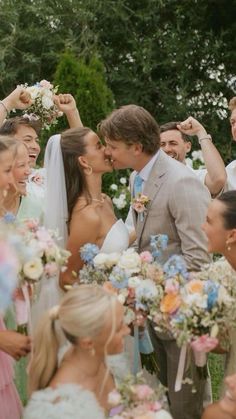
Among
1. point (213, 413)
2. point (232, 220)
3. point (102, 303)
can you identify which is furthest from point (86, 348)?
point (232, 220)

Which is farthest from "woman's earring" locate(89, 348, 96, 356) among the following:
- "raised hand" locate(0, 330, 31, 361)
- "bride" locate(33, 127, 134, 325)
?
"bride" locate(33, 127, 134, 325)

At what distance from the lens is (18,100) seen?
5340 millimetres

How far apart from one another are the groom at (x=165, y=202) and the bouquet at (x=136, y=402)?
1.08 m

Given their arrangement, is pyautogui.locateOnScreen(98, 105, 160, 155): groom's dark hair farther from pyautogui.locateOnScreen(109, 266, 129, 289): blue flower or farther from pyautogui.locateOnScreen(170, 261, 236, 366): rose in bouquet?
pyautogui.locateOnScreen(170, 261, 236, 366): rose in bouquet

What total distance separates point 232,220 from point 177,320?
0.71m

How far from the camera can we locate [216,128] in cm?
1188

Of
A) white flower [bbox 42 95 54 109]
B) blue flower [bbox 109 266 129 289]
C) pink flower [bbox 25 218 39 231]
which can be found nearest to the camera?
blue flower [bbox 109 266 129 289]

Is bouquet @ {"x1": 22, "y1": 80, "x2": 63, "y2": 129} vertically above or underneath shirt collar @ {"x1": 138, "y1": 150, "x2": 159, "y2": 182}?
above

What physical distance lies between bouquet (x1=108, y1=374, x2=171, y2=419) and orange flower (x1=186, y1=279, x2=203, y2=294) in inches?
19.3

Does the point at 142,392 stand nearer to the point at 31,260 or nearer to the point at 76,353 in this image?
the point at 76,353

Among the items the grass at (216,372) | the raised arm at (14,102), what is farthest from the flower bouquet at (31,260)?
the grass at (216,372)

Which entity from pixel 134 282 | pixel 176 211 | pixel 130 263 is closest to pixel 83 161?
pixel 176 211

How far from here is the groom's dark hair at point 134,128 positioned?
14.8 feet

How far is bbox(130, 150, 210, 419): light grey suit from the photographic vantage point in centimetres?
426
